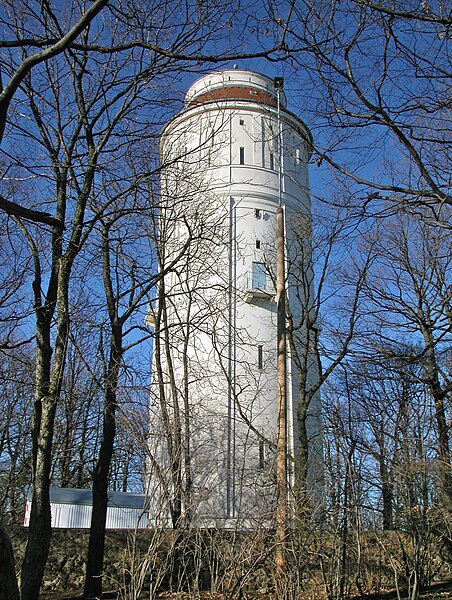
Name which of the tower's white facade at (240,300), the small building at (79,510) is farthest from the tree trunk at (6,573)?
the small building at (79,510)

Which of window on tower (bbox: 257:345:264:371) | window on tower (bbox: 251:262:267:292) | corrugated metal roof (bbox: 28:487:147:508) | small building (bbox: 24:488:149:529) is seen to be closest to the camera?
small building (bbox: 24:488:149:529)

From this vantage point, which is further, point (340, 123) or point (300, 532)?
point (300, 532)

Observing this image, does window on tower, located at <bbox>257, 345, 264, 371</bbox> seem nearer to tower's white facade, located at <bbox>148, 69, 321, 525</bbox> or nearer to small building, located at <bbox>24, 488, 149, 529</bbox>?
tower's white facade, located at <bbox>148, 69, 321, 525</bbox>

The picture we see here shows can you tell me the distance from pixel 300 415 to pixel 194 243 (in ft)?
19.2

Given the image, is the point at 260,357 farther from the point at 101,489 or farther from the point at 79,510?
the point at 101,489

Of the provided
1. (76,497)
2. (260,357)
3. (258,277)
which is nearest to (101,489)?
(76,497)

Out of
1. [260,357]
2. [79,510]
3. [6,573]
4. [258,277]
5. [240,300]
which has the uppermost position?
[258,277]

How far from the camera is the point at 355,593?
11.5m

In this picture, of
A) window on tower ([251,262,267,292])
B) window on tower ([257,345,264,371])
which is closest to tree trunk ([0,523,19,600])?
window on tower ([257,345,264,371])

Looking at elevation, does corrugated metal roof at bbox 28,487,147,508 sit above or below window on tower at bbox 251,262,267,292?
below

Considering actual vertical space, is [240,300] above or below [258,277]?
below

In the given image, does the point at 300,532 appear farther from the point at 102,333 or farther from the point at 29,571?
the point at 102,333

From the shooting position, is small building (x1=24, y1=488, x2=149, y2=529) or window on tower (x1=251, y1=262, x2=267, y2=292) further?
window on tower (x1=251, y1=262, x2=267, y2=292)

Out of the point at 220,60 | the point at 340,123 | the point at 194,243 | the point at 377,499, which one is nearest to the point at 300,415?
the point at 377,499
